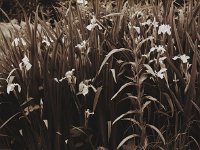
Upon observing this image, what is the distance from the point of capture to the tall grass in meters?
2.31

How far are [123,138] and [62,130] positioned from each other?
299 mm

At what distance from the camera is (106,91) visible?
2.37 meters

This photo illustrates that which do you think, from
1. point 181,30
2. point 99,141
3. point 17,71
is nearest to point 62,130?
point 99,141

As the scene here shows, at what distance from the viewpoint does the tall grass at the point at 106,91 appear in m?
2.31

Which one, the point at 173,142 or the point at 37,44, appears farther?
the point at 37,44

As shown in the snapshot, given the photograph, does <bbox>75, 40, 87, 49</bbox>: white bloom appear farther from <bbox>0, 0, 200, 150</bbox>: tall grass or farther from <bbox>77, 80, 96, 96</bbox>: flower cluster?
<bbox>77, 80, 96, 96</bbox>: flower cluster

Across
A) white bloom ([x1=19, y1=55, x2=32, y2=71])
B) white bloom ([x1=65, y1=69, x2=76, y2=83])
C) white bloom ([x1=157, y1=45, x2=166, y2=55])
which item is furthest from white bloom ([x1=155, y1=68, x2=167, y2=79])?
white bloom ([x1=19, y1=55, x2=32, y2=71])

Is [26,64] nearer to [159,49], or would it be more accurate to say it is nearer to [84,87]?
[84,87]

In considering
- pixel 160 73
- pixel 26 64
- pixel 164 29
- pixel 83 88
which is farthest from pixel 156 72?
pixel 26 64

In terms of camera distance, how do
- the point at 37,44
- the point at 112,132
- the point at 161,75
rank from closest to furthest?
the point at 161,75, the point at 112,132, the point at 37,44

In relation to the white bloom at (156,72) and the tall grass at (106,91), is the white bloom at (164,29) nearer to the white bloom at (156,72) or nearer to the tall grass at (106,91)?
the tall grass at (106,91)

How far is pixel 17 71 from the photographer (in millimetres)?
2477

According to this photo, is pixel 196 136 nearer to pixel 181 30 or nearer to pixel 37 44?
pixel 181 30

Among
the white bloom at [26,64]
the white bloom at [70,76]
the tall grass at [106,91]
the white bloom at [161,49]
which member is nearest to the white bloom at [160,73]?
the tall grass at [106,91]
